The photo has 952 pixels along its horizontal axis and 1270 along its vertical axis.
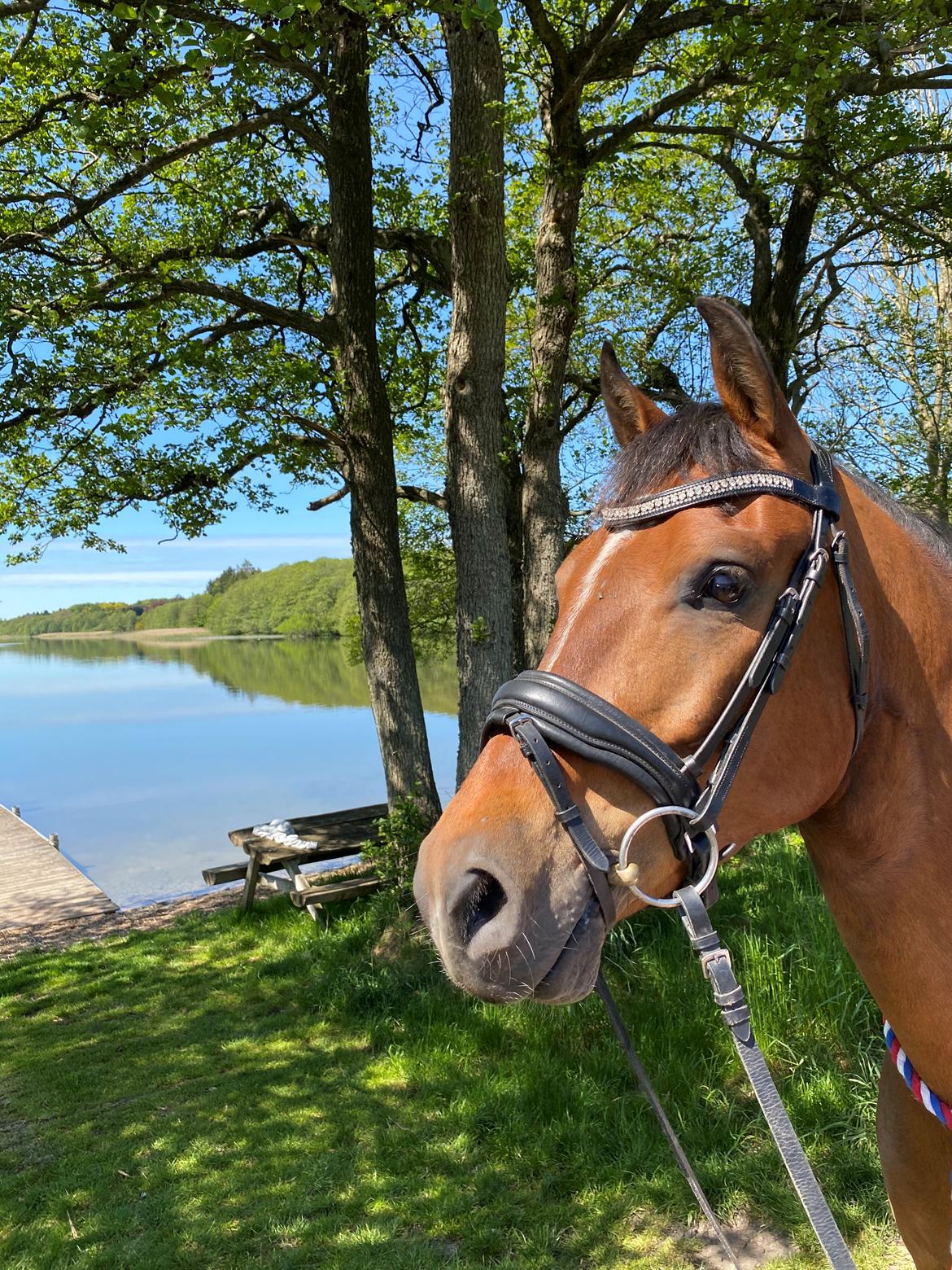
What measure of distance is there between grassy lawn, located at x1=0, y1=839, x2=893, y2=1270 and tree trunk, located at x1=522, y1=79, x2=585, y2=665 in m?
3.13

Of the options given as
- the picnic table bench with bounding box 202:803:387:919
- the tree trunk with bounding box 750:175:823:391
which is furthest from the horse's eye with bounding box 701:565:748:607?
the tree trunk with bounding box 750:175:823:391

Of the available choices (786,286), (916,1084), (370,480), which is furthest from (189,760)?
(916,1084)

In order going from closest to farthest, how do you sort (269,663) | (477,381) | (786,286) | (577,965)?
(577,965) → (477,381) → (786,286) → (269,663)

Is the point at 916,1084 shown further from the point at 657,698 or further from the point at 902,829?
the point at 657,698

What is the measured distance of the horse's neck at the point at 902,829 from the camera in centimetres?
150

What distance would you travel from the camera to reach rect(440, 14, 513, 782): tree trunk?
5785mm

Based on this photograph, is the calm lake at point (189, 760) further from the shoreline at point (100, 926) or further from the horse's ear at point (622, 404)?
the horse's ear at point (622, 404)

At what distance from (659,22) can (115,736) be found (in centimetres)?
3947

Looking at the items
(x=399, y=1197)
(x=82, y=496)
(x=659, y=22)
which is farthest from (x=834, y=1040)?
(x=82, y=496)

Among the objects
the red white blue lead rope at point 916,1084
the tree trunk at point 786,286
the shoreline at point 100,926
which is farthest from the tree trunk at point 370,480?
the red white blue lead rope at point 916,1084

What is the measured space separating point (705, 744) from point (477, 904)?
47 centimetres

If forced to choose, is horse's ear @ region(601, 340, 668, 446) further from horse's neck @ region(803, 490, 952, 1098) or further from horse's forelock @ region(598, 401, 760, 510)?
horse's neck @ region(803, 490, 952, 1098)

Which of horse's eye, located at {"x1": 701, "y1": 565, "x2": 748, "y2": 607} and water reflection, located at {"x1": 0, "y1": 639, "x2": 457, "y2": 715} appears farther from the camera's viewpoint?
water reflection, located at {"x1": 0, "y1": 639, "x2": 457, "y2": 715}

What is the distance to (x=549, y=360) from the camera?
7.27 meters
